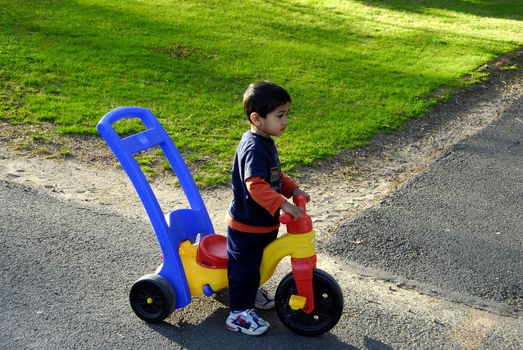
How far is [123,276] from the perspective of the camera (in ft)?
15.2

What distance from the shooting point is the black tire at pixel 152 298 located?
397 cm

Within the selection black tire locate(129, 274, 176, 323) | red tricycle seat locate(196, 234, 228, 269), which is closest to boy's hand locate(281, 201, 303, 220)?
red tricycle seat locate(196, 234, 228, 269)

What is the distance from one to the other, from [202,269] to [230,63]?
6.31 m

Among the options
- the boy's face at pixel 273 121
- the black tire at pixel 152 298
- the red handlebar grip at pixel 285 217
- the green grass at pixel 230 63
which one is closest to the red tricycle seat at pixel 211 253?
the black tire at pixel 152 298

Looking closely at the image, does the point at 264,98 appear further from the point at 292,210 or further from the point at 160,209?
the point at 160,209

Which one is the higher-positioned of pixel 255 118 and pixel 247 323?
pixel 255 118

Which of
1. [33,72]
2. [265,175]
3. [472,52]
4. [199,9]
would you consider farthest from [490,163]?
[199,9]

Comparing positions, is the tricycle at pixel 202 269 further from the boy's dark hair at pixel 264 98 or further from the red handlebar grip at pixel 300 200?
the boy's dark hair at pixel 264 98

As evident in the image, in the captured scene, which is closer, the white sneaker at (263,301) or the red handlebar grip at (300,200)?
the red handlebar grip at (300,200)

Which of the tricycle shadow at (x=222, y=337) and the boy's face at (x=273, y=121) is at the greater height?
the boy's face at (x=273, y=121)

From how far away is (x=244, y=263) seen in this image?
387 cm

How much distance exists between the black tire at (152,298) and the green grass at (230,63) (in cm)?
223

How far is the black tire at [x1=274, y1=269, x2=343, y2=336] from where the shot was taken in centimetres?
383

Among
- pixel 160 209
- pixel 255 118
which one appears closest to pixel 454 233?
pixel 255 118
